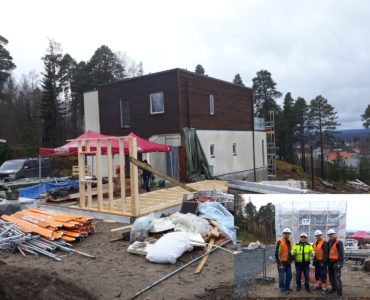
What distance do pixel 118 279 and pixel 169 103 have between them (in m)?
15.9

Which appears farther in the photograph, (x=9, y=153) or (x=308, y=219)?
(x=9, y=153)

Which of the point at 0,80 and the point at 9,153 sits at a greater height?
the point at 0,80

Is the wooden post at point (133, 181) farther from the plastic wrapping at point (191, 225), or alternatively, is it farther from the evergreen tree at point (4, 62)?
the evergreen tree at point (4, 62)

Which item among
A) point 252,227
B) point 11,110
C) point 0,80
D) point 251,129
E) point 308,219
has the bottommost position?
point 252,227

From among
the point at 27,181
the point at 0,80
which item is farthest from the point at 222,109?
the point at 0,80

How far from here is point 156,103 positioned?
23891 millimetres

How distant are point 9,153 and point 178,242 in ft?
95.3

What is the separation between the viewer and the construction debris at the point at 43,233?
397 inches

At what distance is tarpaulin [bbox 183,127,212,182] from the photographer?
22719 mm

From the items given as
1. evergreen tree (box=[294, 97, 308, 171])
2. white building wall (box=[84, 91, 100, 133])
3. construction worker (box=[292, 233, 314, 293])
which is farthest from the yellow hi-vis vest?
evergreen tree (box=[294, 97, 308, 171])

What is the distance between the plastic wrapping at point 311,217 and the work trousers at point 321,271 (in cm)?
277

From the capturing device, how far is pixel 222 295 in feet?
23.3

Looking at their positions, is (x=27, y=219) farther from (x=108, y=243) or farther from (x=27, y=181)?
(x=27, y=181)

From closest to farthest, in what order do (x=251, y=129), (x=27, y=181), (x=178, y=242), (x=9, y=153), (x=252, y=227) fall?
(x=178, y=242) → (x=252, y=227) → (x=27, y=181) → (x=251, y=129) → (x=9, y=153)
